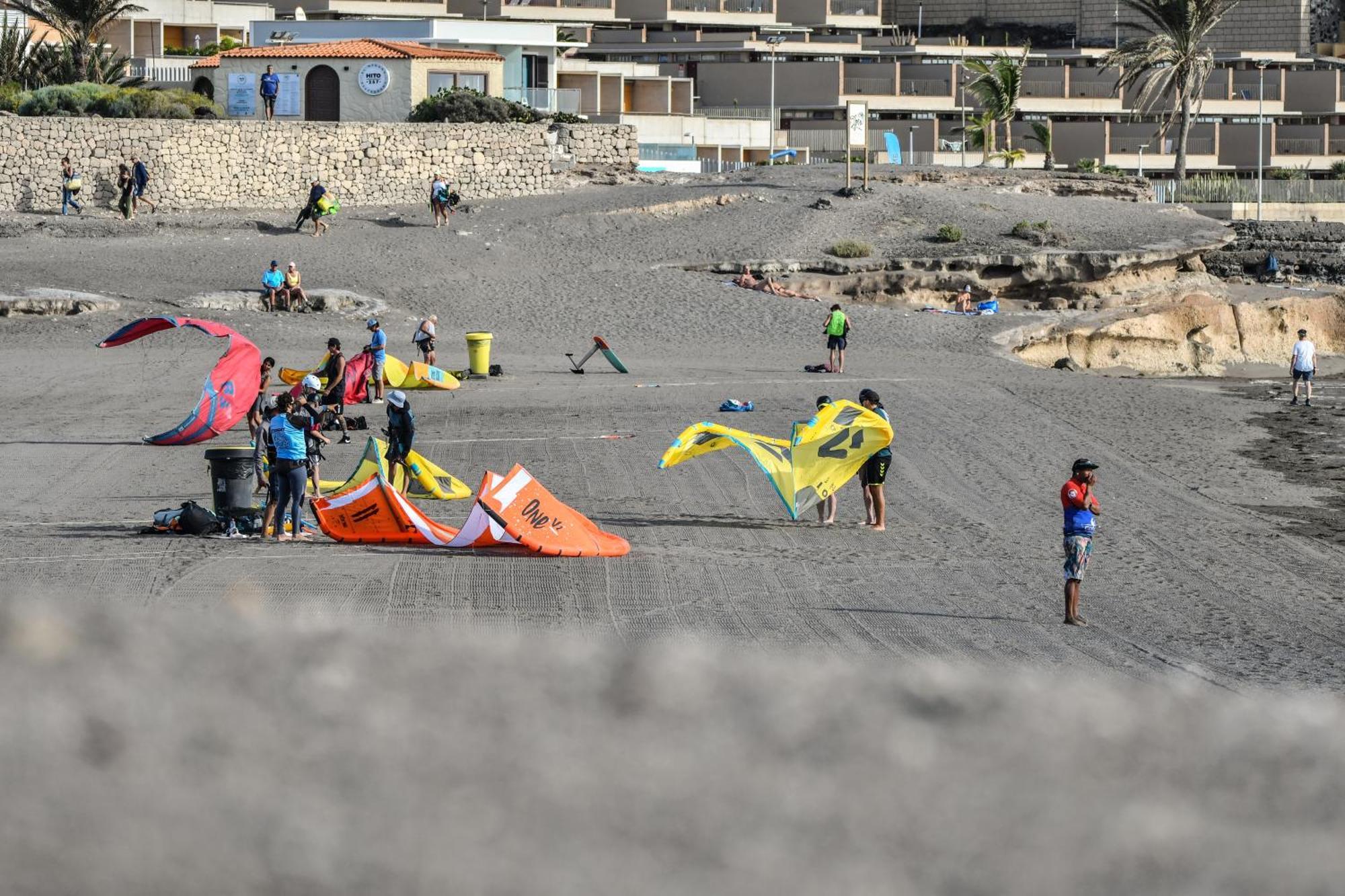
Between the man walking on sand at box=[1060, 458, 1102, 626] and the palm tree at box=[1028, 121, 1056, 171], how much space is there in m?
48.9

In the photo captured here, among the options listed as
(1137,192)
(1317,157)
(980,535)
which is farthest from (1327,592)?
(1317,157)

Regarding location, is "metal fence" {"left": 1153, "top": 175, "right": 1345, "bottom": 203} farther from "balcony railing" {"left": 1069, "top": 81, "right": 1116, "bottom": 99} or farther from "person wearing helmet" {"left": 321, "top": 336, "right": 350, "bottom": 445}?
"person wearing helmet" {"left": 321, "top": 336, "right": 350, "bottom": 445}

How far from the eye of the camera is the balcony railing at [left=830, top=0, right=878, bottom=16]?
280 feet

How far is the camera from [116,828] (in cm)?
720

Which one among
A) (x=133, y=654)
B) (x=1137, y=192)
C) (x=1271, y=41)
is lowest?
(x=133, y=654)

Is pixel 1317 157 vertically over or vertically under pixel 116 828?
over

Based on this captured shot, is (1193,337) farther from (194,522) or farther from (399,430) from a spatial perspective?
(194,522)

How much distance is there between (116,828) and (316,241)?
3240 centimetres

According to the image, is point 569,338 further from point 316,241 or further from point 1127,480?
point 1127,480

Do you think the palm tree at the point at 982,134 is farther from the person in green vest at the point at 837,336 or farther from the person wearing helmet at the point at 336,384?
the person wearing helmet at the point at 336,384

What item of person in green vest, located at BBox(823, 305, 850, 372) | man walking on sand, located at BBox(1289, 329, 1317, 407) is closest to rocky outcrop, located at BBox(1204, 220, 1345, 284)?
man walking on sand, located at BBox(1289, 329, 1317, 407)

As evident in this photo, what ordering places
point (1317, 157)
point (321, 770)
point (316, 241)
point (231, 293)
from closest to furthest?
point (321, 770)
point (231, 293)
point (316, 241)
point (1317, 157)

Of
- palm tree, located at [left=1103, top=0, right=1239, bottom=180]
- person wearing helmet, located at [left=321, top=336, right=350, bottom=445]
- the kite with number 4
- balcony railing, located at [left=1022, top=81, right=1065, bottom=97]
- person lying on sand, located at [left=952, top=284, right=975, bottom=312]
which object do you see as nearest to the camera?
the kite with number 4

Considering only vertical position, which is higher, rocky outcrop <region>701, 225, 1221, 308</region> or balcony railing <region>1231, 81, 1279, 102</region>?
balcony railing <region>1231, 81, 1279, 102</region>
